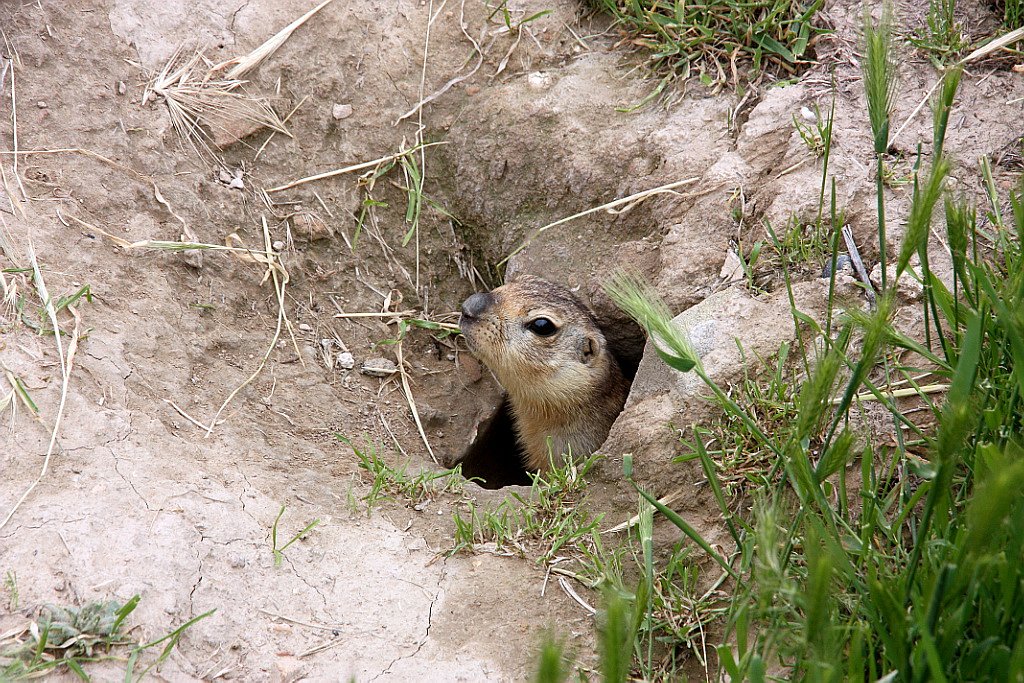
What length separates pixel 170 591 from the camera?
2.80 m

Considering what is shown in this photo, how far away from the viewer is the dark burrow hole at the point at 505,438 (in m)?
4.95

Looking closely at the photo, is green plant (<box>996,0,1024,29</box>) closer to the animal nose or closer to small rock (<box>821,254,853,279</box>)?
small rock (<box>821,254,853,279</box>)


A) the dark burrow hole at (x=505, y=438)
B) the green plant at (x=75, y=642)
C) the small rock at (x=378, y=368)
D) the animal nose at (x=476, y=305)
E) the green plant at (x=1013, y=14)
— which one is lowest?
the dark burrow hole at (x=505, y=438)

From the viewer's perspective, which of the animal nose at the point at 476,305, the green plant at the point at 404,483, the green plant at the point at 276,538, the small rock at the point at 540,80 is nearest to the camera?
the green plant at the point at 276,538

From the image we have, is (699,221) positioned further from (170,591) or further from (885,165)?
(170,591)

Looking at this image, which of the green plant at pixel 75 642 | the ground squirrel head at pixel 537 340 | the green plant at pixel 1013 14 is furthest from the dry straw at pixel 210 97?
the green plant at pixel 1013 14

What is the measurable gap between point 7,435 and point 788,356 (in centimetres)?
288

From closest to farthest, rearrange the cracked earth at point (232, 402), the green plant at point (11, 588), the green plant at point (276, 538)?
1. the green plant at point (11, 588)
2. the cracked earth at point (232, 402)
3. the green plant at point (276, 538)

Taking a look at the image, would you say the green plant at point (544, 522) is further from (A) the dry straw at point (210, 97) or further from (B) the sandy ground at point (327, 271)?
(A) the dry straw at point (210, 97)

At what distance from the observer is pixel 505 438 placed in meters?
5.84

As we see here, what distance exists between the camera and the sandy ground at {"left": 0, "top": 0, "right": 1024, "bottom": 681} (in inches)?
114

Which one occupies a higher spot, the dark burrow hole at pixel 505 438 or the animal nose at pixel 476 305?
the animal nose at pixel 476 305

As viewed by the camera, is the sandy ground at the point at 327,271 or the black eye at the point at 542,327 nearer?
the sandy ground at the point at 327,271

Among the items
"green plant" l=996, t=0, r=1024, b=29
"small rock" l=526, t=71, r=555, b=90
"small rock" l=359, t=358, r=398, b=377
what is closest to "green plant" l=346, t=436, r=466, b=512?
"small rock" l=359, t=358, r=398, b=377
